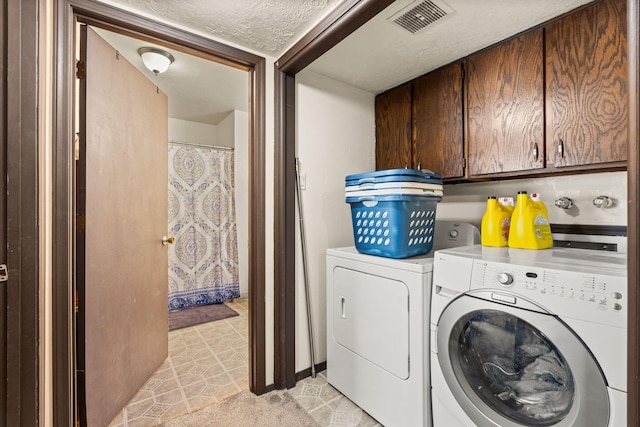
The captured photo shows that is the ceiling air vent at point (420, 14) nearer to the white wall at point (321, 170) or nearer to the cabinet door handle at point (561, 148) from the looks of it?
the white wall at point (321, 170)

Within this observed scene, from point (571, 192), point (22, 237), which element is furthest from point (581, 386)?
point (22, 237)

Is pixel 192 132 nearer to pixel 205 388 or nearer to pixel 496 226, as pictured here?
pixel 205 388

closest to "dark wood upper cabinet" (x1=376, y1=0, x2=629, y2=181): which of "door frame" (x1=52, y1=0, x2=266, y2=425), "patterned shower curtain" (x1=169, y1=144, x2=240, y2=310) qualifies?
"door frame" (x1=52, y1=0, x2=266, y2=425)

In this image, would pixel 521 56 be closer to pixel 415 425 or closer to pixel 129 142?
pixel 415 425

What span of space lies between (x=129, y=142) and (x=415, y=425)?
2144 millimetres

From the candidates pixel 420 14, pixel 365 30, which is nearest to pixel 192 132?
pixel 365 30

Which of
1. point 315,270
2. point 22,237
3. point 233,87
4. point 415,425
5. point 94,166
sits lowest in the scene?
point 415,425

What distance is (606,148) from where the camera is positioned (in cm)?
134

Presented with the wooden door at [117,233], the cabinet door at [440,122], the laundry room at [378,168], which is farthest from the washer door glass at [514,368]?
the wooden door at [117,233]

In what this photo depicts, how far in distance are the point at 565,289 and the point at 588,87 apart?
3.34 ft

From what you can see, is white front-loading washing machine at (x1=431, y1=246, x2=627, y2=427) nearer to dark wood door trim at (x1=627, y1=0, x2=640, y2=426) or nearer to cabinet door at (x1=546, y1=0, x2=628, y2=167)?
dark wood door trim at (x1=627, y1=0, x2=640, y2=426)

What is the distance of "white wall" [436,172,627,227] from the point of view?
59.9 inches

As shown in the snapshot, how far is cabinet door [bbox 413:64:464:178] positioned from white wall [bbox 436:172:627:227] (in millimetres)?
294

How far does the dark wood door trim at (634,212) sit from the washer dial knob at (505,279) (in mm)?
391
